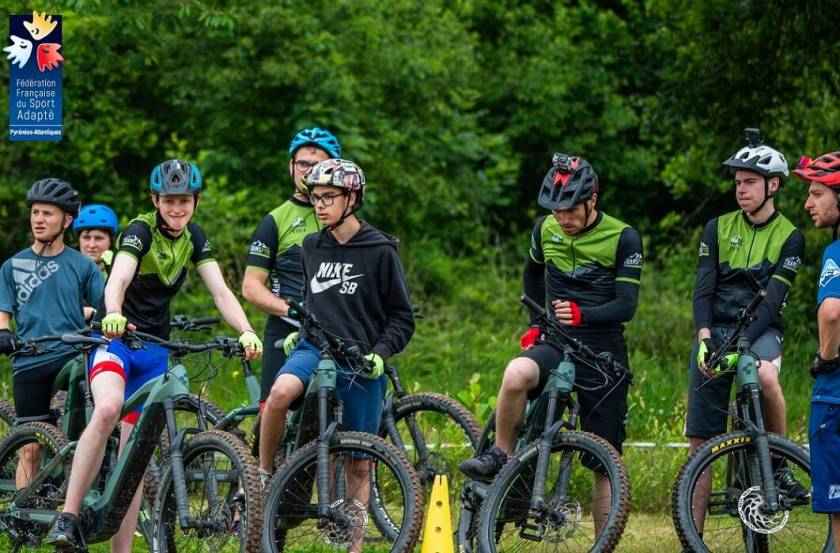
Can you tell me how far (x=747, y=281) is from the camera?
26.0 feet

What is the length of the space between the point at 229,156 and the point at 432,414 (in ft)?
39.1

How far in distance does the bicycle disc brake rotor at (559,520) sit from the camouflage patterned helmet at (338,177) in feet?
6.19

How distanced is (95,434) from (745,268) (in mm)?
3617

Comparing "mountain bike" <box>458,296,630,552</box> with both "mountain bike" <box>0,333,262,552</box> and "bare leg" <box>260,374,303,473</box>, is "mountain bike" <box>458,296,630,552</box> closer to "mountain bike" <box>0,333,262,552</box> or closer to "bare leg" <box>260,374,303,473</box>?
"bare leg" <box>260,374,303,473</box>

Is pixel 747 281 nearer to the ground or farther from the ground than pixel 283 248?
nearer to the ground

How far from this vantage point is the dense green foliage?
1559cm

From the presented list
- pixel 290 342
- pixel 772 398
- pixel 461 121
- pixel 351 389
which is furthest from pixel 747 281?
pixel 461 121

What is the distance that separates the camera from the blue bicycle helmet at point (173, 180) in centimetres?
788

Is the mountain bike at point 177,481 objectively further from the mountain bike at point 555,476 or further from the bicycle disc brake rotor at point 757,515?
the bicycle disc brake rotor at point 757,515

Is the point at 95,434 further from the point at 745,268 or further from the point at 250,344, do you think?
the point at 745,268

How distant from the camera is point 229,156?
20.0 metres

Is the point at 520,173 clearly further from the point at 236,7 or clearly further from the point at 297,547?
the point at 297,547

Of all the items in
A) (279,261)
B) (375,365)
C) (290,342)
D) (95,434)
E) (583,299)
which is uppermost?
(279,261)

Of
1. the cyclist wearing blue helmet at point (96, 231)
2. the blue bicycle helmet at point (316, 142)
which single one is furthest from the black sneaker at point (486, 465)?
the cyclist wearing blue helmet at point (96, 231)
